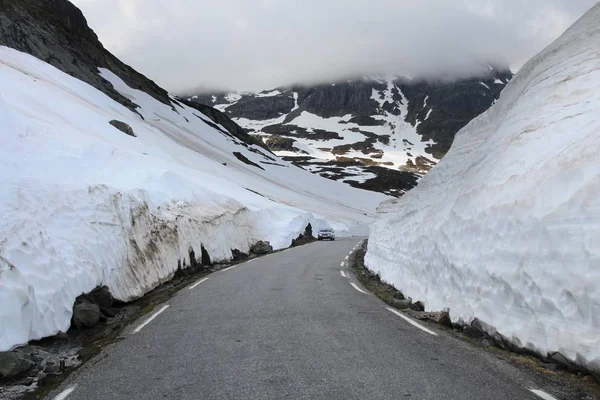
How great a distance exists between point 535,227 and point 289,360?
4.03m

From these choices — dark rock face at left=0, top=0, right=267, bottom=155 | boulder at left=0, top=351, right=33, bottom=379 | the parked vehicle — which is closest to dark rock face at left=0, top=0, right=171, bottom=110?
dark rock face at left=0, top=0, right=267, bottom=155

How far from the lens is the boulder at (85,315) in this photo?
8.01 m

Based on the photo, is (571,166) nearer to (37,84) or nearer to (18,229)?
(18,229)

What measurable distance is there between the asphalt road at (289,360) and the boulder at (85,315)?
92 centimetres

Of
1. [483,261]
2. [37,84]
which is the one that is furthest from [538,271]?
[37,84]

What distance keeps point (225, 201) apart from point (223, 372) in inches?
873

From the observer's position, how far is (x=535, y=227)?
6.53 metres

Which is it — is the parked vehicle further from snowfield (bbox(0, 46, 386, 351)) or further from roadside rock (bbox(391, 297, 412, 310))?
roadside rock (bbox(391, 297, 412, 310))

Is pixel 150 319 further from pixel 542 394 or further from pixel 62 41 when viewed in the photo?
pixel 62 41

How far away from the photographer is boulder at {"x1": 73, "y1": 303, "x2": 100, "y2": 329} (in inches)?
315

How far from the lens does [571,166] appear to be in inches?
255

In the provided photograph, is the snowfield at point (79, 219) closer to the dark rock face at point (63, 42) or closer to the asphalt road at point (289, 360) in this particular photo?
the asphalt road at point (289, 360)

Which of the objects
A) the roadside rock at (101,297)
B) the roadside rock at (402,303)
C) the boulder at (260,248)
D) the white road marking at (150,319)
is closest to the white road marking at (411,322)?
the roadside rock at (402,303)

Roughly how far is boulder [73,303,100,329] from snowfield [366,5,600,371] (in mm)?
6816
